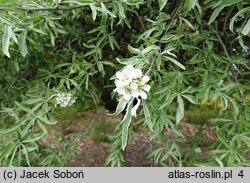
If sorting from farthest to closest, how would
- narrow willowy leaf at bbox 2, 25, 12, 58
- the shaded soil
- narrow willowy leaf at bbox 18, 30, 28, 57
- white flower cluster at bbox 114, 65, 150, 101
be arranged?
the shaded soil, narrow willowy leaf at bbox 18, 30, 28, 57, narrow willowy leaf at bbox 2, 25, 12, 58, white flower cluster at bbox 114, 65, 150, 101

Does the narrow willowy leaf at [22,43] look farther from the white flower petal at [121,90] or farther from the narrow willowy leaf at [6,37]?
the white flower petal at [121,90]

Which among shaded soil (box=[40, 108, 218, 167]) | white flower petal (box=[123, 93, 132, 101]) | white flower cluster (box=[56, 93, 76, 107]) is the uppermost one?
white flower petal (box=[123, 93, 132, 101])

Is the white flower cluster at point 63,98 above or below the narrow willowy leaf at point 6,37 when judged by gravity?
below

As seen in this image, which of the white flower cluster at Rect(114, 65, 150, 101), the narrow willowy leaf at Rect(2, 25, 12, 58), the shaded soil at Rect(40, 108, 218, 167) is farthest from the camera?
the shaded soil at Rect(40, 108, 218, 167)

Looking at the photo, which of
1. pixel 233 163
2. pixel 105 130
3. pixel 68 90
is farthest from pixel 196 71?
pixel 105 130

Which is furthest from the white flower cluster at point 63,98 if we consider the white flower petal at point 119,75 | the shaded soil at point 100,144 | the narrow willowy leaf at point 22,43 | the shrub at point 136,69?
the shaded soil at point 100,144

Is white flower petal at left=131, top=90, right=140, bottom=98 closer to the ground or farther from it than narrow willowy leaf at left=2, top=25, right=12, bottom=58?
closer to the ground

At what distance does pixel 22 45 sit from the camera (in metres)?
1.26

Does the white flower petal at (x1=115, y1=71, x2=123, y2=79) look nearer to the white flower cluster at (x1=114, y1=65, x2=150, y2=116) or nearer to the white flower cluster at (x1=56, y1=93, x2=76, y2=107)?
the white flower cluster at (x1=114, y1=65, x2=150, y2=116)

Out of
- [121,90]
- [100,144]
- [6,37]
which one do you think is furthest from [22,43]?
[100,144]

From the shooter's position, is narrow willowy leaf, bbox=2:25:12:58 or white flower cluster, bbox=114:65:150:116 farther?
narrow willowy leaf, bbox=2:25:12:58

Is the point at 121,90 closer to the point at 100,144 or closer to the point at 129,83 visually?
the point at 129,83

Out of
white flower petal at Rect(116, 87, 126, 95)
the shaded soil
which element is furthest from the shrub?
the shaded soil
